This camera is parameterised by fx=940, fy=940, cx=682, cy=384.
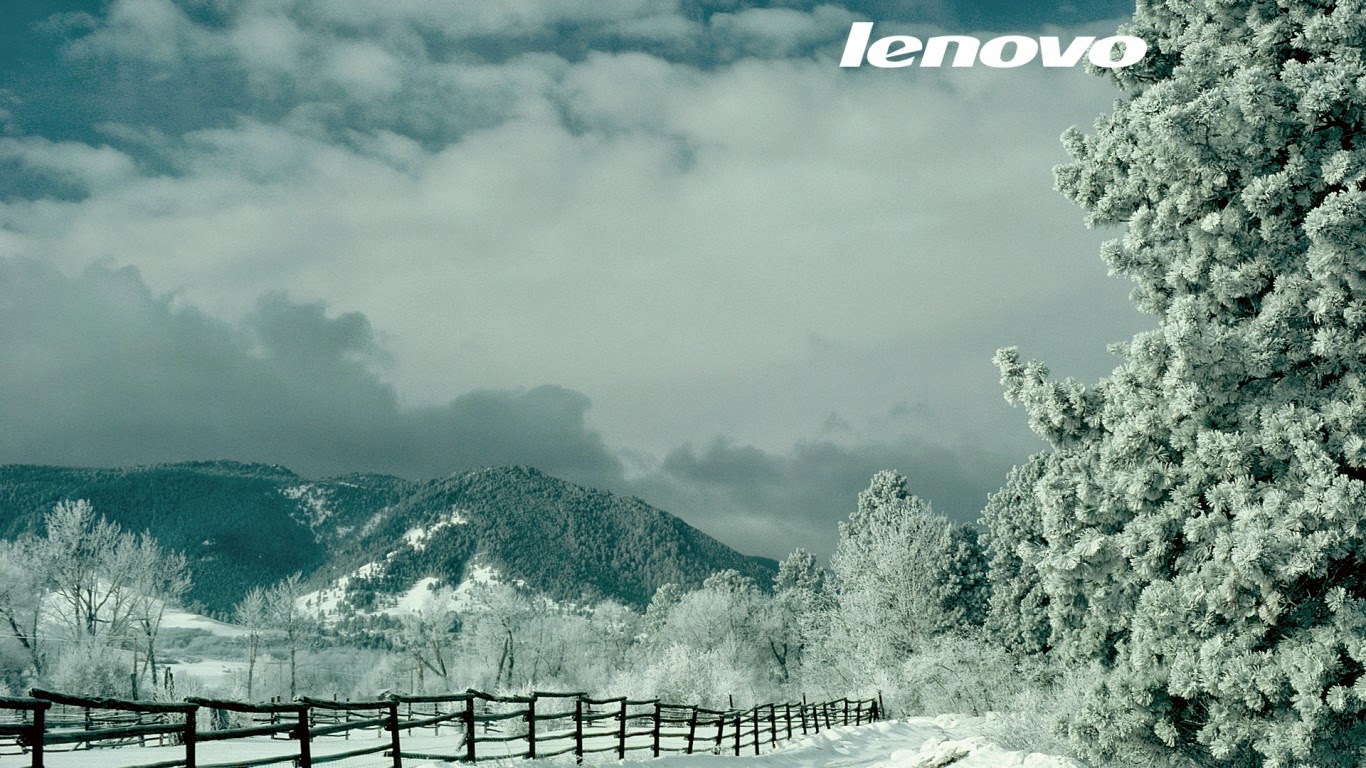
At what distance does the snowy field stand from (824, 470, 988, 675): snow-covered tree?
8.12 meters

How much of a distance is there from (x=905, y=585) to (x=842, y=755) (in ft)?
81.4

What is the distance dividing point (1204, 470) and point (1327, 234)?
10.2 feet

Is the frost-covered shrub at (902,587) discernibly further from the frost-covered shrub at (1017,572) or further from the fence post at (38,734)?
the fence post at (38,734)

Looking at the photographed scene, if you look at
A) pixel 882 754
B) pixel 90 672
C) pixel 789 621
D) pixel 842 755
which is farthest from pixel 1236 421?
pixel 789 621

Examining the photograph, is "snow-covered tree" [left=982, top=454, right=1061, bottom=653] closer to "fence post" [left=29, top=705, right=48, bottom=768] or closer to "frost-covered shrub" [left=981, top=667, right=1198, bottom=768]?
"frost-covered shrub" [left=981, top=667, right=1198, bottom=768]

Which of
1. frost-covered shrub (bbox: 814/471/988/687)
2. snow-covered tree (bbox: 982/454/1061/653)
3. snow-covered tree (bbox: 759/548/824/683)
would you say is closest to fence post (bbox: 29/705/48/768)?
snow-covered tree (bbox: 982/454/1061/653)

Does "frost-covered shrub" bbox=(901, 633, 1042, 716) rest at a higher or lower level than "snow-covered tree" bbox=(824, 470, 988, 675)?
lower

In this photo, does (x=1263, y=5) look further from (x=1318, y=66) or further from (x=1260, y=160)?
(x=1260, y=160)

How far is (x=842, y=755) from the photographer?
986 inches

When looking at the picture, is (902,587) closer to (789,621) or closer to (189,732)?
(789,621)

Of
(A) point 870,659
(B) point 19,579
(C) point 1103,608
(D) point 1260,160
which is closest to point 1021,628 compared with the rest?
(A) point 870,659

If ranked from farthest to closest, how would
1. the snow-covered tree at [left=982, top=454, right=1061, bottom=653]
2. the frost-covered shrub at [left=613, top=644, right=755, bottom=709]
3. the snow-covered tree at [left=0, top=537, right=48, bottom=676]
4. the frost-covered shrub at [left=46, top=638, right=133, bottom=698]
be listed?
1. the snow-covered tree at [left=0, top=537, right=48, bottom=676]
2. the frost-covered shrub at [left=46, top=638, right=133, bottom=698]
3. the frost-covered shrub at [left=613, top=644, right=755, bottom=709]
4. the snow-covered tree at [left=982, top=454, right=1061, bottom=653]

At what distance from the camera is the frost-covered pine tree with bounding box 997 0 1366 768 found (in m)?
11.0

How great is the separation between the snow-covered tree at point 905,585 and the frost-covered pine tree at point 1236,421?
35.2m
